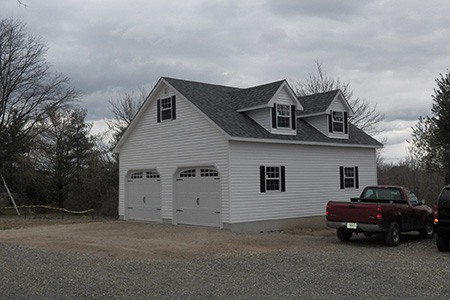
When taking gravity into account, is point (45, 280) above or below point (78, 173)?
below

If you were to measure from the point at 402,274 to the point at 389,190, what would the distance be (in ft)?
23.5

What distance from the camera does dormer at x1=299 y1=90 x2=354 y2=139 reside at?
2430 centimetres

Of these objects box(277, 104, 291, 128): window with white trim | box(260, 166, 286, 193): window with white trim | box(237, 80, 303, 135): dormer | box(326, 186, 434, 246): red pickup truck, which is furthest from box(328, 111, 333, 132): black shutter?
box(326, 186, 434, 246): red pickup truck

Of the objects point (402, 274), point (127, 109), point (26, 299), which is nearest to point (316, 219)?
point (402, 274)

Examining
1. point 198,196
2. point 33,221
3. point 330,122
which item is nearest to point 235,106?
point 198,196

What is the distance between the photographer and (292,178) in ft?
70.6

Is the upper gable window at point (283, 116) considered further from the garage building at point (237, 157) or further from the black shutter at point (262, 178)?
the black shutter at point (262, 178)

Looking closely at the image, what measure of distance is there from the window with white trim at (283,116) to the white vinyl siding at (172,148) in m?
3.36

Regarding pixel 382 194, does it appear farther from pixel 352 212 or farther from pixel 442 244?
pixel 442 244

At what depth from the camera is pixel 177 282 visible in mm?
9453

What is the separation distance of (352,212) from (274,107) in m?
7.48

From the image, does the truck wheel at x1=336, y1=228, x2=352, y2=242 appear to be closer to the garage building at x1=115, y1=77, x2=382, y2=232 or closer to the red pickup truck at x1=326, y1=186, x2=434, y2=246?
the red pickup truck at x1=326, y1=186, x2=434, y2=246

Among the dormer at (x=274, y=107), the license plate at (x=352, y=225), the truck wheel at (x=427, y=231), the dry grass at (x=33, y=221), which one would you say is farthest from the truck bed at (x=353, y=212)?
the dry grass at (x=33, y=221)

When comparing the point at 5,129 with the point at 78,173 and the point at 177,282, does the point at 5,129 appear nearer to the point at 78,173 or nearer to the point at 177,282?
the point at 78,173
